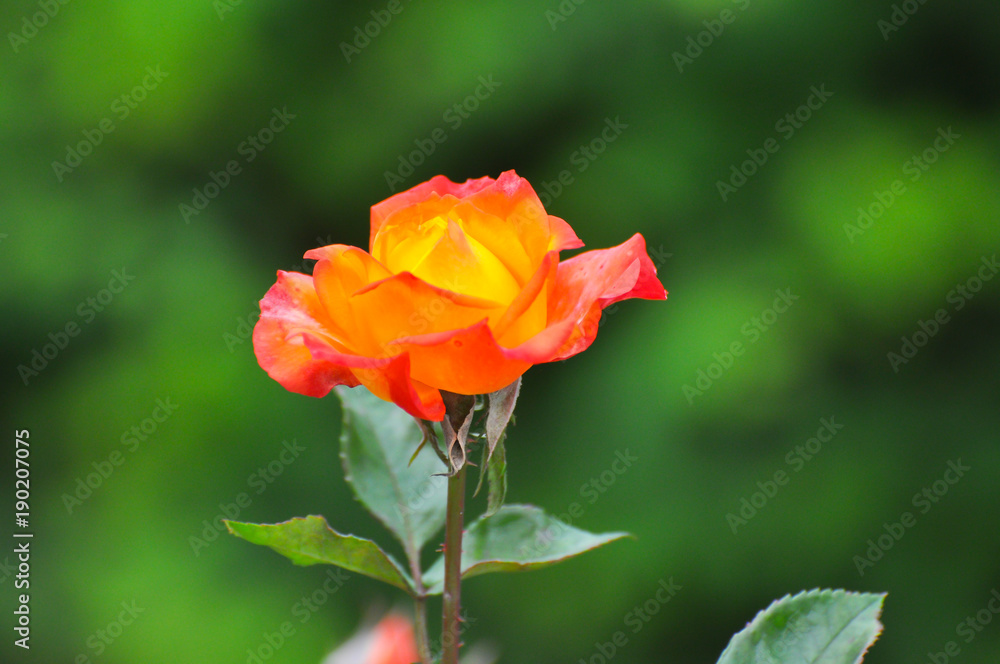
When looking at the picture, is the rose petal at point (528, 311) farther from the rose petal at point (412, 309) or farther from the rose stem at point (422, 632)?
the rose stem at point (422, 632)

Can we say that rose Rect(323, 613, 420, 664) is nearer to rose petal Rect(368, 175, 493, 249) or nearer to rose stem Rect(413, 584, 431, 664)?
rose stem Rect(413, 584, 431, 664)

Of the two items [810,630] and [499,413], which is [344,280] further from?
[810,630]

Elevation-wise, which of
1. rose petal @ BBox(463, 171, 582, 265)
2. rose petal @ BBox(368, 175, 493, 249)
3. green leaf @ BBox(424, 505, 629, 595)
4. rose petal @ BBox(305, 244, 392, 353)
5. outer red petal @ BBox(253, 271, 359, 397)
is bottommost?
green leaf @ BBox(424, 505, 629, 595)

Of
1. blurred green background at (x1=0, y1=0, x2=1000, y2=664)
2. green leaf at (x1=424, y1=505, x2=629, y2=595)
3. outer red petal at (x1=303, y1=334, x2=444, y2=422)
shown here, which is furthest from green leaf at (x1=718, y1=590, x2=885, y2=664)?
blurred green background at (x1=0, y1=0, x2=1000, y2=664)

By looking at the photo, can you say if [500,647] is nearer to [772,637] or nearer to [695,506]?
[695,506]

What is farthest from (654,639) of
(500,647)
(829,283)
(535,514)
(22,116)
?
(22,116)

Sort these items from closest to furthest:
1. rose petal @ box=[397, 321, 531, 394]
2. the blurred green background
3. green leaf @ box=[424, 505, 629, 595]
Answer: rose petal @ box=[397, 321, 531, 394] < green leaf @ box=[424, 505, 629, 595] < the blurred green background

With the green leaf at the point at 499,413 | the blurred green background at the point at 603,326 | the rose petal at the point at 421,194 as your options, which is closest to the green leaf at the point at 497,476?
the green leaf at the point at 499,413
